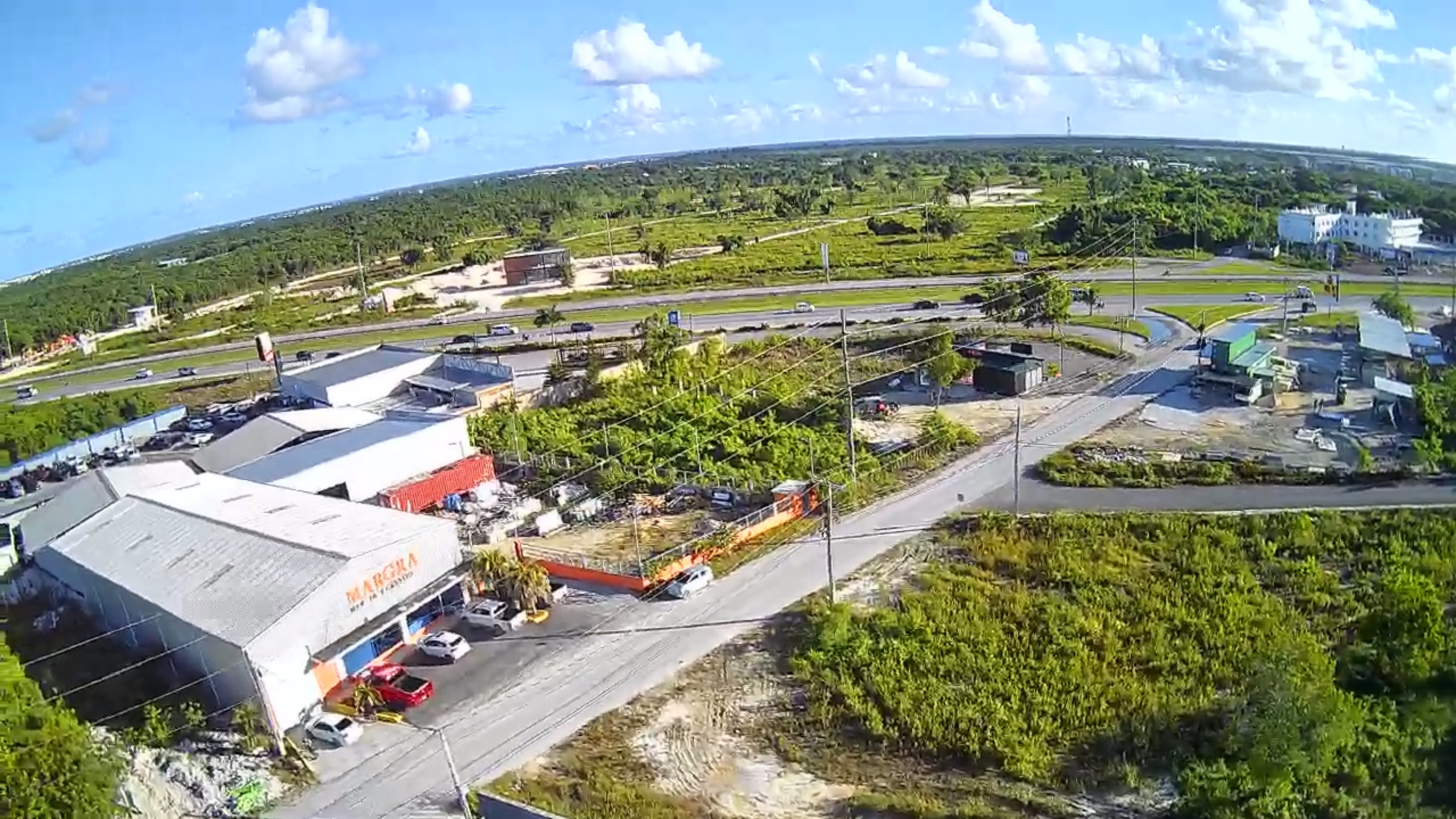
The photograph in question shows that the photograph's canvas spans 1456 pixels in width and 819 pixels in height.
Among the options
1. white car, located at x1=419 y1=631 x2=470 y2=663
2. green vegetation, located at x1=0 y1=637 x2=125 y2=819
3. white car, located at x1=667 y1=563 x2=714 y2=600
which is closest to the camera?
green vegetation, located at x1=0 y1=637 x2=125 y2=819

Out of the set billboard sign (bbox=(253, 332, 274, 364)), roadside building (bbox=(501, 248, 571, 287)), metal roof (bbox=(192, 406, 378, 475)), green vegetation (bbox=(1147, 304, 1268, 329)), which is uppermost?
roadside building (bbox=(501, 248, 571, 287))

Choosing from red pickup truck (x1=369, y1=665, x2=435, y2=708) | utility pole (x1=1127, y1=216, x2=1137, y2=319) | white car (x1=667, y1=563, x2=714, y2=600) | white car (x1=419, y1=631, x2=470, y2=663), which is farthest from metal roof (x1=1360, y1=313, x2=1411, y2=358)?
red pickup truck (x1=369, y1=665, x2=435, y2=708)

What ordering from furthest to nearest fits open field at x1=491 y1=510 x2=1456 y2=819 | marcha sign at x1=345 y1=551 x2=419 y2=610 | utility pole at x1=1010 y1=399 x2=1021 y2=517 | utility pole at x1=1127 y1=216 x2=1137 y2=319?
utility pole at x1=1127 y1=216 x2=1137 y2=319 → utility pole at x1=1010 y1=399 x2=1021 y2=517 → marcha sign at x1=345 y1=551 x2=419 y2=610 → open field at x1=491 y1=510 x2=1456 y2=819

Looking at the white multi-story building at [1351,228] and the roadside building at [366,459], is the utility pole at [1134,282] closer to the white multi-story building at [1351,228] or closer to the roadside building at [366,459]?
the white multi-story building at [1351,228]

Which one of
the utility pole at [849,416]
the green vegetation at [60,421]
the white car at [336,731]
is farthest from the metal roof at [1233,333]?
the green vegetation at [60,421]

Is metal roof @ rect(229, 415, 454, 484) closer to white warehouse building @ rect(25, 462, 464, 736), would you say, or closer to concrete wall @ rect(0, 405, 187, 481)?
white warehouse building @ rect(25, 462, 464, 736)

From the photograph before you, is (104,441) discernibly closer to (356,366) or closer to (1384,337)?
(356,366)
